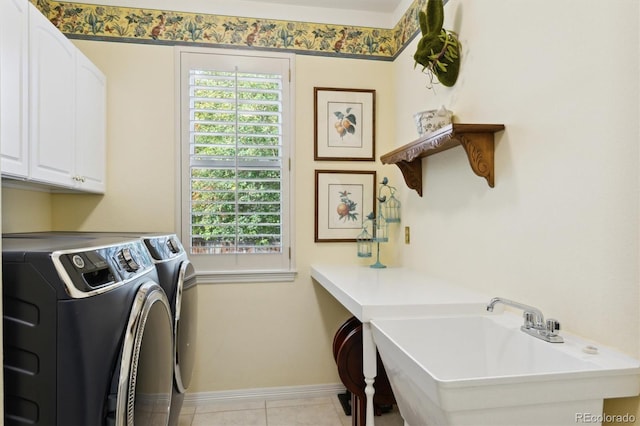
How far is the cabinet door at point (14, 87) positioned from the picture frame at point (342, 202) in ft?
5.32

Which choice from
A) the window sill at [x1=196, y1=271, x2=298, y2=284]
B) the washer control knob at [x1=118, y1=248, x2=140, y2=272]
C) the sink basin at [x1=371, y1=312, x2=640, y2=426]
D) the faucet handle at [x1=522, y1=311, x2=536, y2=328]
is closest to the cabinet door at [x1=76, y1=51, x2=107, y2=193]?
the window sill at [x1=196, y1=271, x2=298, y2=284]

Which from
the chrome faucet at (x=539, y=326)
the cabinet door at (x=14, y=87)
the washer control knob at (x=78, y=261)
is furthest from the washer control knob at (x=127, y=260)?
the chrome faucet at (x=539, y=326)

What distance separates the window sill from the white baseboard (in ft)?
2.33

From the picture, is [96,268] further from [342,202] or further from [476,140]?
[342,202]

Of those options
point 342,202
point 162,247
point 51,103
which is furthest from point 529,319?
point 51,103

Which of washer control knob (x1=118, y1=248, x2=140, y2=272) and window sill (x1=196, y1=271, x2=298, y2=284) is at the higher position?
washer control knob (x1=118, y1=248, x2=140, y2=272)

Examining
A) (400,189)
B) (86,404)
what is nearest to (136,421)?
(86,404)

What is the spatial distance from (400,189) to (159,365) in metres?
1.84

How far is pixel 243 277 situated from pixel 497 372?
1.70 metres

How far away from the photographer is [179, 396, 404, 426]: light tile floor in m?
2.35

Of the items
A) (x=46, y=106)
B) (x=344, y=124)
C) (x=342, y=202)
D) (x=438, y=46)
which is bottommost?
(x=342, y=202)

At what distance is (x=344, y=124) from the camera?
2.76m

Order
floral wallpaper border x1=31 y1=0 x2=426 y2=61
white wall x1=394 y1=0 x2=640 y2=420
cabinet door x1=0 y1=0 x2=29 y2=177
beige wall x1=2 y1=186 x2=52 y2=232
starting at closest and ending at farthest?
white wall x1=394 y1=0 x2=640 y2=420
cabinet door x1=0 y1=0 x2=29 y2=177
beige wall x1=2 y1=186 x2=52 y2=232
floral wallpaper border x1=31 y1=0 x2=426 y2=61

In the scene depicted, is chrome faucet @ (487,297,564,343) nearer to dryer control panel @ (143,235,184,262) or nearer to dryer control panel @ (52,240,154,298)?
dryer control panel @ (52,240,154,298)
